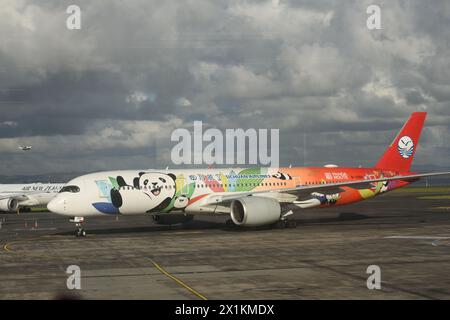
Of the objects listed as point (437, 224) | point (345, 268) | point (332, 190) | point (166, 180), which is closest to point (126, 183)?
point (166, 180)

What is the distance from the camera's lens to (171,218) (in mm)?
36219

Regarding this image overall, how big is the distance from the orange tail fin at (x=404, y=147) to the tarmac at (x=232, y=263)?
695 centimetres

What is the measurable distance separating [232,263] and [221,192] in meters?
14.0

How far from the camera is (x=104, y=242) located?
28.6 meters

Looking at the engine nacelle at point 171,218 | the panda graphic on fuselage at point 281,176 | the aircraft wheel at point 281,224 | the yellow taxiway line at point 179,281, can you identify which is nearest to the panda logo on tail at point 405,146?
the panda graphic on fuselage at point 281,176

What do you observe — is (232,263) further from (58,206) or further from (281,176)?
(281,176)

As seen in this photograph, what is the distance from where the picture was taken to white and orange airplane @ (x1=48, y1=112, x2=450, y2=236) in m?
31.8

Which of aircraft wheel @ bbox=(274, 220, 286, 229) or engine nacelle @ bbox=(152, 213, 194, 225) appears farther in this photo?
engine nacelle @ bbox=(152, 213, 194, 225)

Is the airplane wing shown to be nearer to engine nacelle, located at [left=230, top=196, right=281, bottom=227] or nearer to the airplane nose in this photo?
engine nacelle, located at [left=230, top=196, right=281, bottom=227]

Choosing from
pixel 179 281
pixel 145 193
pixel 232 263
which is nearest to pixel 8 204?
pixel 145 193

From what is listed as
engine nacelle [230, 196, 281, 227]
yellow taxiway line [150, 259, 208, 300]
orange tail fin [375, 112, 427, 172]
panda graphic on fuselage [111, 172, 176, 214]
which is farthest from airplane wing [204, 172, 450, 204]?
yellow taxiway line [150, 259, 208, 300]

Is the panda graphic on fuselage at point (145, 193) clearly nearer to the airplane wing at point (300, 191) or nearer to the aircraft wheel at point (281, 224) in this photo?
the airplane wing at point (300, 191)
